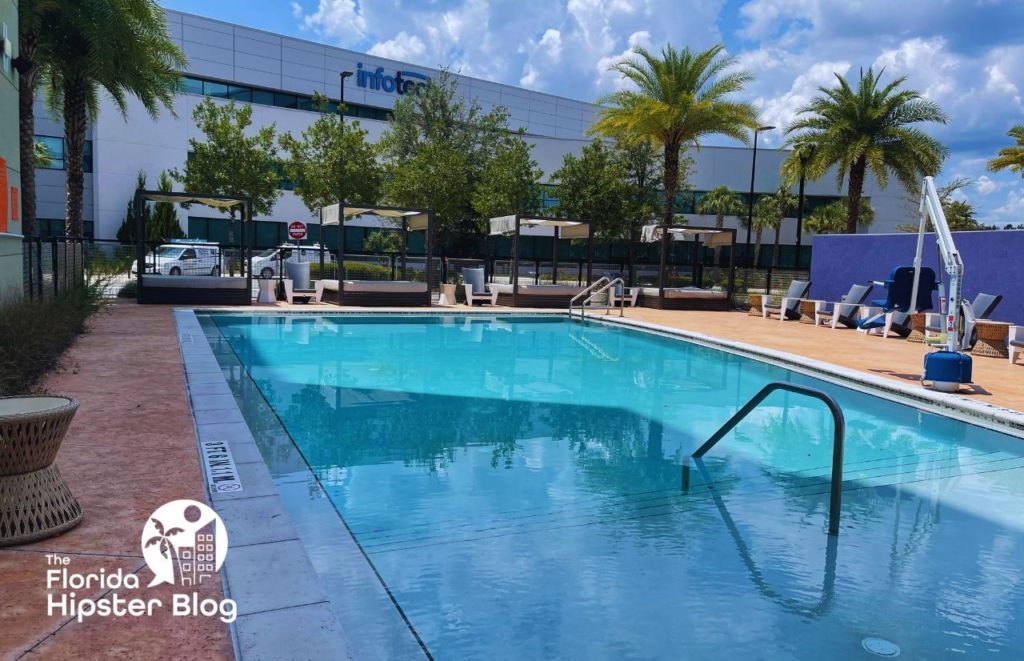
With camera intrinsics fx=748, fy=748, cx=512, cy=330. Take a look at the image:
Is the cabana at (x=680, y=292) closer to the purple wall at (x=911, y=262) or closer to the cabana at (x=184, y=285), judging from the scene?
the purple wall at (x=911, y=262)

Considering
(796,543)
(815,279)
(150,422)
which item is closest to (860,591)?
(796,543)

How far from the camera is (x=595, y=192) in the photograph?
31.1 m

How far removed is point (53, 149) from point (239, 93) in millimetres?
9839

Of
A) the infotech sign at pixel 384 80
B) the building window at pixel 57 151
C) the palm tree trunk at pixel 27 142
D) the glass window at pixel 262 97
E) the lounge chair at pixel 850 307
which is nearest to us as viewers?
the palm tree trunk at pixel 27 142

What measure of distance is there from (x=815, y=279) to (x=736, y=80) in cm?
815

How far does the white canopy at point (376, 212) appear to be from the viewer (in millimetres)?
20781

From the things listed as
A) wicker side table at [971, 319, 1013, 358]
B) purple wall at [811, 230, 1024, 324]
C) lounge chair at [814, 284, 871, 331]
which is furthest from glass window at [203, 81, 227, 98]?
wicker side table at [971, 319, 1013, 358]

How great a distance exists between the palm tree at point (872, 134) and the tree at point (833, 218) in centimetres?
1988

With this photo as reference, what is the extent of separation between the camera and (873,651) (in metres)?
3.42

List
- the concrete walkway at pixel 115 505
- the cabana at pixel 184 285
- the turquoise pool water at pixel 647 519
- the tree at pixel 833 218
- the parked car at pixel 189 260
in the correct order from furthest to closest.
Answer: the tree at pixel 833 218, the parked car at pixel 189 260, the cabana at pixel 184 285, the turquoise pool water at pixel 647 519, the concrete walkway at pixel 115 505

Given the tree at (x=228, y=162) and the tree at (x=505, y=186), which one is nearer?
the tree at (x=228, y=162)

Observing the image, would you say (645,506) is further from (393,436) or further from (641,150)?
(641,150)

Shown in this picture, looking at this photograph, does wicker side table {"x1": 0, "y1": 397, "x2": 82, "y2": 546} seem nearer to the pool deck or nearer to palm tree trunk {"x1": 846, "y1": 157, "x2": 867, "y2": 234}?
the pool deck

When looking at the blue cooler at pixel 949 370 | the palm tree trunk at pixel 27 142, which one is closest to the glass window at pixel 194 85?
the palm tree trunk at pixel 27 142
